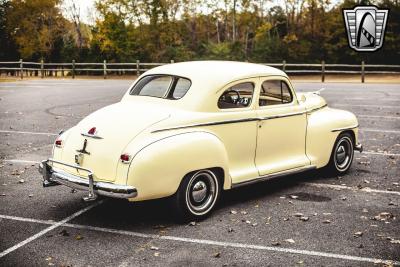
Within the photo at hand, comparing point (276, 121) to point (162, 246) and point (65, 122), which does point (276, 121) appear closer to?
point (162, 246)

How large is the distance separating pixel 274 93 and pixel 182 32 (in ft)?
138

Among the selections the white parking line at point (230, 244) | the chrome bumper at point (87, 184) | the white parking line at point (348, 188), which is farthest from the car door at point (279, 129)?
the chrome bumper at point (87, 184)

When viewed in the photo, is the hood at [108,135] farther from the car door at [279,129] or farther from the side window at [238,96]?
the car door at [279,129]

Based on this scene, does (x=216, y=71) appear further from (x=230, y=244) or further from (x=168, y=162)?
(x=230, y=244)

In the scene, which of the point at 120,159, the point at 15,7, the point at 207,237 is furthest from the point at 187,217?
the point at 15,7

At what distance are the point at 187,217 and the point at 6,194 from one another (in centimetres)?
288

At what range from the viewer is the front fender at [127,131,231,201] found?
5473 mm

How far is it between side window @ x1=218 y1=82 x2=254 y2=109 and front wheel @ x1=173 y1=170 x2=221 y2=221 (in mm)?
987

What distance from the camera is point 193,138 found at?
232 inches

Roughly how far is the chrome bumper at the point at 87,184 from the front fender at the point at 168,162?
0.12 meters

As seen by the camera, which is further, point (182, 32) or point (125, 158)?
point (182, 32)

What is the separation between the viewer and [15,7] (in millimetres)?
48500

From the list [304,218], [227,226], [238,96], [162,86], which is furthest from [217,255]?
[162,86]

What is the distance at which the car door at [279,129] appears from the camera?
685 centimetres
